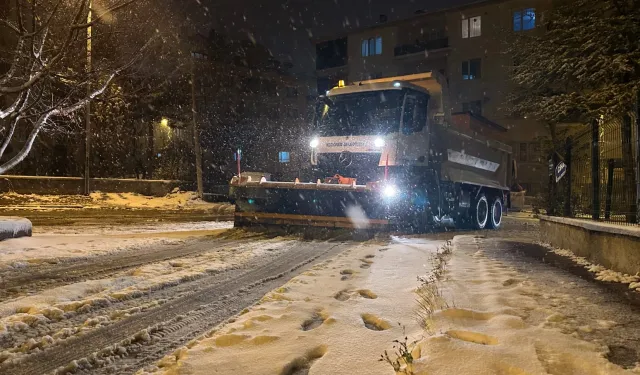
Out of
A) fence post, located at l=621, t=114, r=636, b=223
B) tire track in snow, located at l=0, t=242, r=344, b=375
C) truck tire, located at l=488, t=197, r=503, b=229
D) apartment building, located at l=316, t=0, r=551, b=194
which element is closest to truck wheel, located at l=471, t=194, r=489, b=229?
truck tire, located at l=488, t=197, r=503, b=229

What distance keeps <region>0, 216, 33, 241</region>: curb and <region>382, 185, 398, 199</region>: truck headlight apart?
7372 mm

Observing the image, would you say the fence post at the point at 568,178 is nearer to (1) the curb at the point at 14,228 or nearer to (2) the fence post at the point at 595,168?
(2) the fence post at the point at 595,168

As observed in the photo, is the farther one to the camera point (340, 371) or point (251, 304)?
point (251, 304)

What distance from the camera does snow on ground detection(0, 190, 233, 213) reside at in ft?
64.7

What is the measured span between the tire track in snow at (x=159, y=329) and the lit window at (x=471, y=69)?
1386 inches

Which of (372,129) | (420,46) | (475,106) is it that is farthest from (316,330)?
(420,46)

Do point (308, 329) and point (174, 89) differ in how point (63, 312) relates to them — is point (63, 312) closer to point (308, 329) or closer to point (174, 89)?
point (308, 329)

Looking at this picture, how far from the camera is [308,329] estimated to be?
392cm

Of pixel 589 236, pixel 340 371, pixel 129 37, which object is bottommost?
pixel 340 371

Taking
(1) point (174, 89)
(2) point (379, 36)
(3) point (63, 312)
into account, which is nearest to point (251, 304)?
(3) point (63, 312)

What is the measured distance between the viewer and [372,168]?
10.8m

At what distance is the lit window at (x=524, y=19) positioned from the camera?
112ft

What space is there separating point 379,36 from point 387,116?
33.1 meters

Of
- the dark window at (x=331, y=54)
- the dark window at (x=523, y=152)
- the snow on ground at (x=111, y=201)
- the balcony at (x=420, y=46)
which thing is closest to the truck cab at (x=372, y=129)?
the snow on ground at (x=111, y=201)
